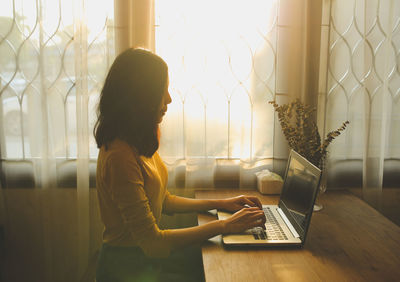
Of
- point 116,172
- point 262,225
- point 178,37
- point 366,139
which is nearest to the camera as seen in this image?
point 116,172

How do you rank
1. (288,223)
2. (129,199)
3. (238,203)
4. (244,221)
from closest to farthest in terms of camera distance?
(129,199)
(244,221)
(288,223)
(238,203)

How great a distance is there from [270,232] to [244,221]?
0.37ft

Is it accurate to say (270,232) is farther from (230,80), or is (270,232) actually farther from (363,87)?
(363,87)

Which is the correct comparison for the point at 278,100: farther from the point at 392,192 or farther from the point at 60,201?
the point at 60,201

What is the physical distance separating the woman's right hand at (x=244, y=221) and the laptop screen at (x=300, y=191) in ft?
0.44

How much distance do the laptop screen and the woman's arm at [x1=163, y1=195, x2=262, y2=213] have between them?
0.12 meters

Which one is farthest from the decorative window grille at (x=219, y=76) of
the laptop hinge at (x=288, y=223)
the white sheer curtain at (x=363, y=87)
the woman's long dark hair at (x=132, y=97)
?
the woman's long dark hair at (x=132, y=97)

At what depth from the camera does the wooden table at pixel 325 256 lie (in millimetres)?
1033

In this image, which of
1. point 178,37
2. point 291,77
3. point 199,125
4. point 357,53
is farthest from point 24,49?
point 357,53

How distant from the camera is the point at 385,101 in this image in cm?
178

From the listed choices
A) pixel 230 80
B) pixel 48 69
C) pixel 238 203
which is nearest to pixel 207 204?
pixel 238 203

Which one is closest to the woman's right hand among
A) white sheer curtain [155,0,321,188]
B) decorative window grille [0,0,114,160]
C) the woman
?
the woman

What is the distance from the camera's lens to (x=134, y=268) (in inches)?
46.4

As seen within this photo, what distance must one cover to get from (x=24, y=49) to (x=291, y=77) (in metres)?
1.25
